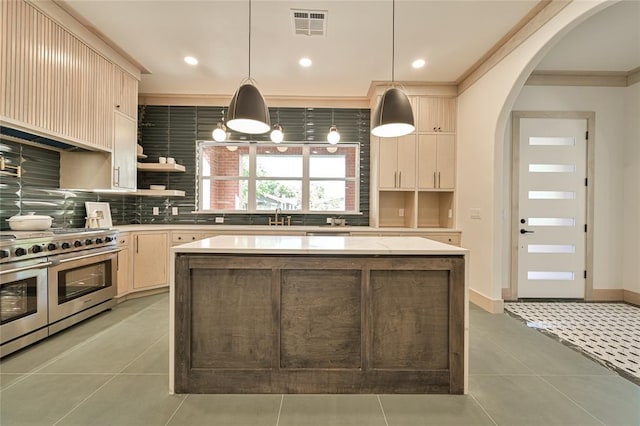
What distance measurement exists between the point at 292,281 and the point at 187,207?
3553 millimetres

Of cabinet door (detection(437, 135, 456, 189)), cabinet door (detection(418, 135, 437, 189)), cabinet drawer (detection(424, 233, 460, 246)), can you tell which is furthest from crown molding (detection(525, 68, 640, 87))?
cabinet drawer (detection(424, 233, 460, 246))

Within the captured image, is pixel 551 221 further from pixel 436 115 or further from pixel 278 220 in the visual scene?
pixel 278 220

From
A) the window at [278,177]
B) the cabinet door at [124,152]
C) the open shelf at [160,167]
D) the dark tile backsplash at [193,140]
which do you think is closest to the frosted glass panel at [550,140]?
the dark tile backsplash at [193,140]

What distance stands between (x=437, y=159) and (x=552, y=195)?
5.08 feet

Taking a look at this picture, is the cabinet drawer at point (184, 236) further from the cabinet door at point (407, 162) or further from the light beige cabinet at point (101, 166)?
the cabinet door at point (407, 162)

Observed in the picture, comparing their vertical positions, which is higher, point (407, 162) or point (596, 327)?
point (407, 162)

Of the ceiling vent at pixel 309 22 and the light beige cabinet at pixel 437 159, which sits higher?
the ceiling vent at pixel 309 22

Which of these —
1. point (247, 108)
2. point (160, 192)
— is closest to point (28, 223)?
point (160, 192)

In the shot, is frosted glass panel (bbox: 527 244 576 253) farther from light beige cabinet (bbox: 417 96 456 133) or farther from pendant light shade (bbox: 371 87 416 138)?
pendant light shade (bbox: 371 87 416 138)

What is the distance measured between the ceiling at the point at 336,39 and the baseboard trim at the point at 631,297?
2.91 meters

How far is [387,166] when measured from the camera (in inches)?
172

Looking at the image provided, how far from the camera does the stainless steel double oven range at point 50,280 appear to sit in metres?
2.32

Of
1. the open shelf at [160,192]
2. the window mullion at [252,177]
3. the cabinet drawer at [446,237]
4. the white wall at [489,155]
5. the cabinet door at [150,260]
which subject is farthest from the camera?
the window mullion at [252,177]

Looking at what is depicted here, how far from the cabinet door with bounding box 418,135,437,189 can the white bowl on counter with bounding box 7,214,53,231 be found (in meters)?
4.47
